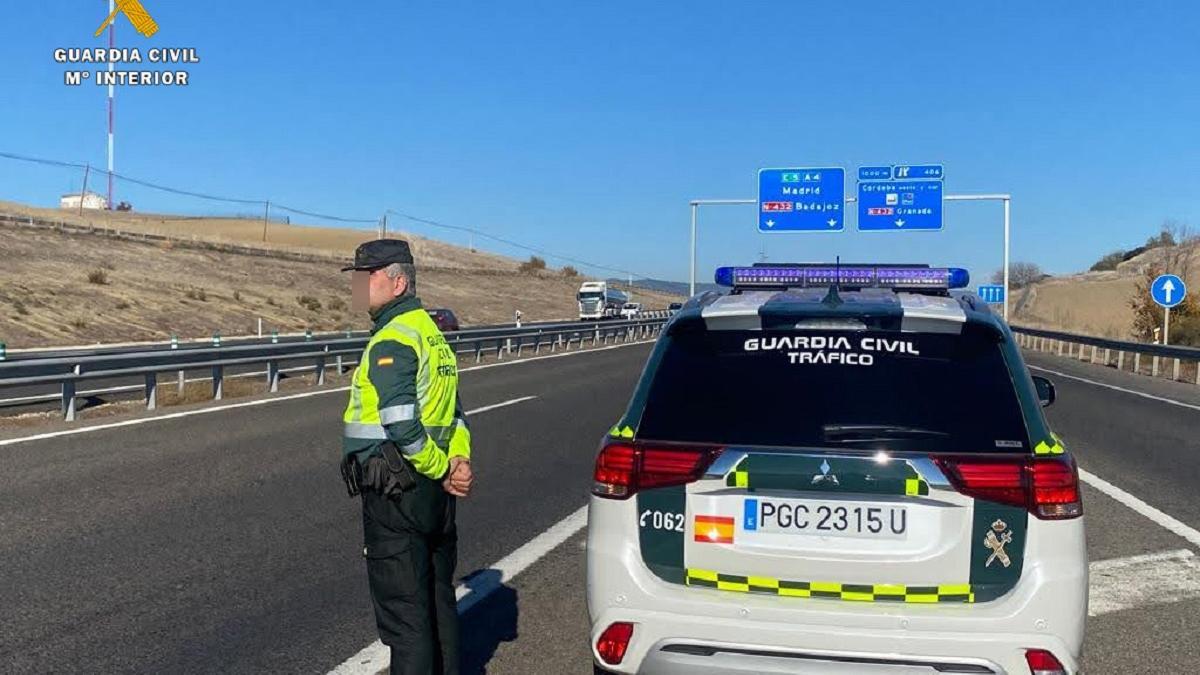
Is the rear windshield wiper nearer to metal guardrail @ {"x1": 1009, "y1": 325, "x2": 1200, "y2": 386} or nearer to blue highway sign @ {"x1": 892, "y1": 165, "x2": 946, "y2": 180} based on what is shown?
metal guardrail @ {"x1": 1009, "y1": 325, "x2": 1200, "y2": 386}

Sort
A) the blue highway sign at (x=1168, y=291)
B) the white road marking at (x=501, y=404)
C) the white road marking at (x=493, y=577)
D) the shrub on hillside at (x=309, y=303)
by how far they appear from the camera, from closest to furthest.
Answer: the white road marking at (x=493, y=577) < the white road marking at (x=501, y=404) < the blue highway sign at (x=1168, y=291) < the shrub on hillside at (x=309, y=303)

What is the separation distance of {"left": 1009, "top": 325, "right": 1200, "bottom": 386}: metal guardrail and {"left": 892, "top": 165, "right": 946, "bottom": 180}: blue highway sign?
7.06 meters

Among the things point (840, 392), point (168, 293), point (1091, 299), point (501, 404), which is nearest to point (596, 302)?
point (168, 293)

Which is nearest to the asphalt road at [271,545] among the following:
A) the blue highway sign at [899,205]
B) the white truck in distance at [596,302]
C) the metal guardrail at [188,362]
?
the metal guardrail at [188,362]

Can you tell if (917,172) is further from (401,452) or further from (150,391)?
(401,452)

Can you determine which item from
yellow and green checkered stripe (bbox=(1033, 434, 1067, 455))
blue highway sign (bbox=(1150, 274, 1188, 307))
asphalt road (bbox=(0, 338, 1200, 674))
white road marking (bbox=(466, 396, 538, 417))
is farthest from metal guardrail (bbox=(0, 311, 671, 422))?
blue highway sign (bbox=(1150, 274, 1188, 307))

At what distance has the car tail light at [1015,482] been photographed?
3.58 m

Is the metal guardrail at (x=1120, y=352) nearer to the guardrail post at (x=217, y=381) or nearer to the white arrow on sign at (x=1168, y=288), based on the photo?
the white arrow on sign at (x=1168, y=288)

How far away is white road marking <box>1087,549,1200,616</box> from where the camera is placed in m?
6.11

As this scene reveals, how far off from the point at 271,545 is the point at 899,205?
103ft

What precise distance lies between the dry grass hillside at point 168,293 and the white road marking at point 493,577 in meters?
31.0

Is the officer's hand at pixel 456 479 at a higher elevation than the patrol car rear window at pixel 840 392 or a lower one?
lower

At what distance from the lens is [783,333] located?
400 centimetres

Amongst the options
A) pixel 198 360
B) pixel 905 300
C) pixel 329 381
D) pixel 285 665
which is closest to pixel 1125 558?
pixel 905 300
